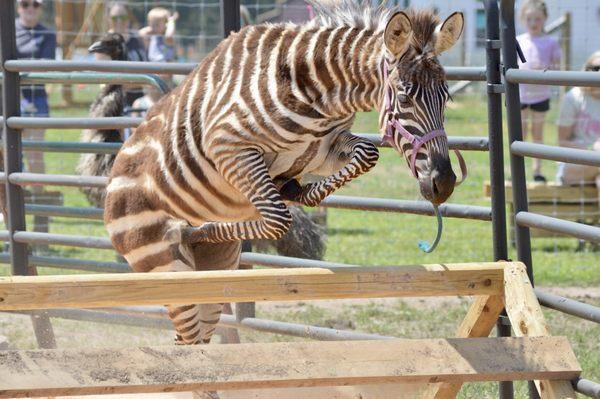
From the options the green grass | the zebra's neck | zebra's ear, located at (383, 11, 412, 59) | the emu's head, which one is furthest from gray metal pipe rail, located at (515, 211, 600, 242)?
the emu's head

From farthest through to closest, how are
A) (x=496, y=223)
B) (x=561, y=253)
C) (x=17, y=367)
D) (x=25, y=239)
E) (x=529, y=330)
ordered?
1. (x=561, y=253)
2. (x=25, y=239)
3. (x=496, y=223)
4. (x=529, y=330)
5. (x=17, y=367)

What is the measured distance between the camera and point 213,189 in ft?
15.5

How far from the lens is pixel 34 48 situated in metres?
10.0

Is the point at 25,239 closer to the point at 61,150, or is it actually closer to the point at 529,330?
the point at 61,150

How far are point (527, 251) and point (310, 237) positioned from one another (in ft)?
7.78

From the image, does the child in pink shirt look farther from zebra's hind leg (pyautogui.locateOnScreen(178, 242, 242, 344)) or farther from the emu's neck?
zebra's hind leg (pyautogui.locateOnScreen(178, 242, 242, 344))

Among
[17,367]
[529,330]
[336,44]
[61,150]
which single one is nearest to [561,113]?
[61,150]

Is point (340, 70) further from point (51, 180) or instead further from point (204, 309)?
point (51, 180)

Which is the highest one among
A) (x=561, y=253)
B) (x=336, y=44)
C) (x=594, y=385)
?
(x=336, y=44)

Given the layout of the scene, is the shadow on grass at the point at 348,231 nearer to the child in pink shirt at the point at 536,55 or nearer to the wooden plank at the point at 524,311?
the child in pink shirt at the point at 536,55

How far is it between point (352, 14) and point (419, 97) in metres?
0.72

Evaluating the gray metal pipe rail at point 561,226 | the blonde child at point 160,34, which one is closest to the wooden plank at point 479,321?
the gray metal pipe rail at point 561,226

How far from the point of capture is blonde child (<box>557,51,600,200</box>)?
906cm

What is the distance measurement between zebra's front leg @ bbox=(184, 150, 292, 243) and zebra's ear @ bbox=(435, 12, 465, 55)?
92 centimetres
